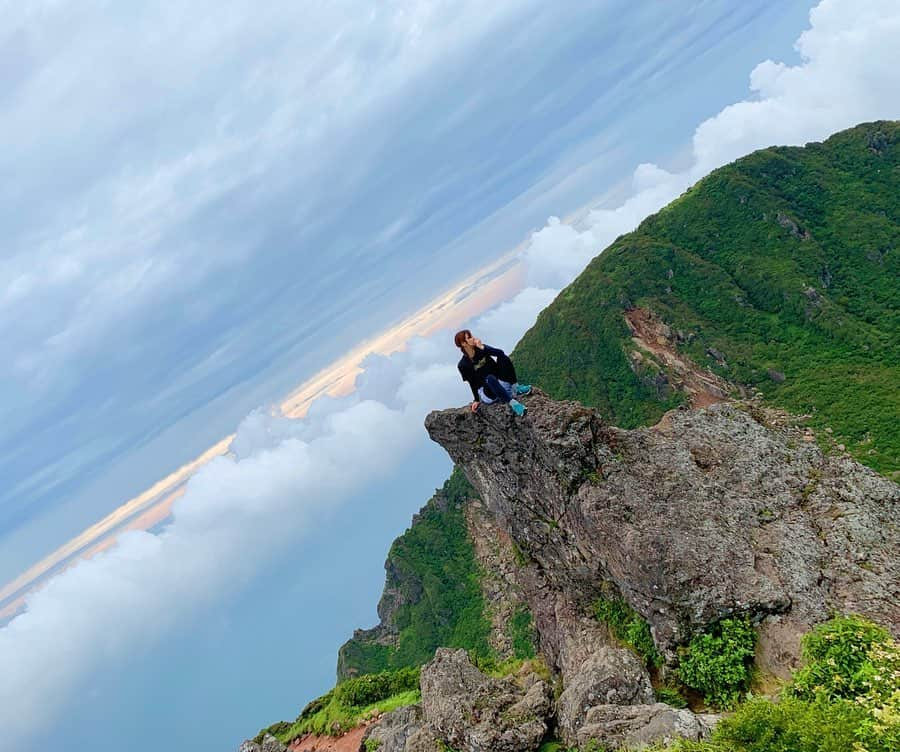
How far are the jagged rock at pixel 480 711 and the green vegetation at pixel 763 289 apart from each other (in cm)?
9609

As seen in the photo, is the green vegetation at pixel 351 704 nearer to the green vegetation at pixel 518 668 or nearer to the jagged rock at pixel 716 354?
the green vegetation at pixel 518 668

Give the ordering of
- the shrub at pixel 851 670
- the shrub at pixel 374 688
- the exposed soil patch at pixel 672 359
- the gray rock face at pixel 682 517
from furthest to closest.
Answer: the exposed soil patch at pixel 672 359 → the shrub at pixel 374 688 → the gray rock face at pixel 682 517 → the shrub at pixel 851 670

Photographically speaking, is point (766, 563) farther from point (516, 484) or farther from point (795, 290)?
point (795, 290)

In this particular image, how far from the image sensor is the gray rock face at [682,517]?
52.7 feet

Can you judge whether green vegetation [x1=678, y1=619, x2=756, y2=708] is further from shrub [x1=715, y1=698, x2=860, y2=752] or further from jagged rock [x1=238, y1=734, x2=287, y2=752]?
jagged rock [x1=238, y1=734, x2=287, y2=752]

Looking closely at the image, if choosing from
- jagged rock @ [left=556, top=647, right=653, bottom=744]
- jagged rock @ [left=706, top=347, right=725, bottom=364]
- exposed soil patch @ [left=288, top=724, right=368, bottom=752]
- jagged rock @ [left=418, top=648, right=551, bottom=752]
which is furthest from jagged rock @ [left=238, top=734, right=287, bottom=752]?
jagged rock @ [left=706, top=347, right=725, bottom=364]

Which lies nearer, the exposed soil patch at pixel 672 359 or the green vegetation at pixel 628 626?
the green vegetation at pixel 628 626

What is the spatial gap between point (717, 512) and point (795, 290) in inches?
4852

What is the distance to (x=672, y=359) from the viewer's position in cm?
11800

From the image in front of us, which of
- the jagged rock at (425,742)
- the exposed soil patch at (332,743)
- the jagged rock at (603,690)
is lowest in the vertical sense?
the exposed soil patch at (332,743)

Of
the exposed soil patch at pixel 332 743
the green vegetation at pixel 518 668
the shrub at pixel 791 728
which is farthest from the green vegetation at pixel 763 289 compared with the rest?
the shrub at pixel 791 728

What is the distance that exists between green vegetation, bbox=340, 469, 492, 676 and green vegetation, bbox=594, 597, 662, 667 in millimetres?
99637

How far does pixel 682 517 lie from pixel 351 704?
2452cm

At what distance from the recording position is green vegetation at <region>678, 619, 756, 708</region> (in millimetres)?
14875
